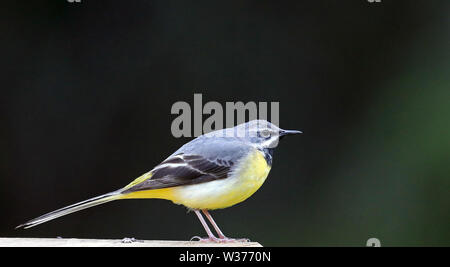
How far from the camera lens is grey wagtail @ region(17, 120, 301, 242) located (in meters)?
3.95

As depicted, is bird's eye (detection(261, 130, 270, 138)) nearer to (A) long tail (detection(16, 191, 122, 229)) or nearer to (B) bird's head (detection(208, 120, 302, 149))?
(B) bird's head (detection(208, 120, 302, 149))

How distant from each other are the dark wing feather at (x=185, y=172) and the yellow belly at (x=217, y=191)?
50 mm

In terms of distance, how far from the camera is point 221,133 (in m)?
4.41

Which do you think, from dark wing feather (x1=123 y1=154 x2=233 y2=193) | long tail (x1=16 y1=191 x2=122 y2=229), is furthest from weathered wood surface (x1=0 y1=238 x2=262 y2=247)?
dark wing feather (x1=123 y1=154 x2=233 y2=193)

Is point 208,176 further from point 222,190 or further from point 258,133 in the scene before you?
point 258,133

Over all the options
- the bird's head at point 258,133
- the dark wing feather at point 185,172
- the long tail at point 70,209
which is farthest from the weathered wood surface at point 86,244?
the bird's head at point 258,133

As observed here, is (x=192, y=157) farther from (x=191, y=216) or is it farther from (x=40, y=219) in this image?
(x=191, y=216)

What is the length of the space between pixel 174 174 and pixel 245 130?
745 millimetres

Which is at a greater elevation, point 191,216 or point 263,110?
point 263,110

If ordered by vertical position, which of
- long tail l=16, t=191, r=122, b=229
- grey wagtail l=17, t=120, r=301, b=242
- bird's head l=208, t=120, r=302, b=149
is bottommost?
long tail l=16, t=191, r=122, b=229

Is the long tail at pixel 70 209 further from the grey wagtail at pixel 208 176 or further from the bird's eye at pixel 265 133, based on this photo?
the bird's eye at pixel 265 133

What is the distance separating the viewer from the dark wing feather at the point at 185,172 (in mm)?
3920

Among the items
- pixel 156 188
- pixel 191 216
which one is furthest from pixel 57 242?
pixel 191 216

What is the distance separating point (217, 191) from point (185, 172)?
0.85 feet
